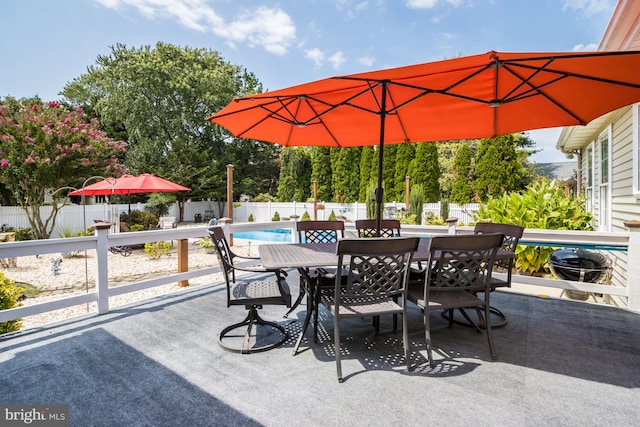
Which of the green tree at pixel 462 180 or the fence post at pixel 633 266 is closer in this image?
the fence post at pixel 633 266

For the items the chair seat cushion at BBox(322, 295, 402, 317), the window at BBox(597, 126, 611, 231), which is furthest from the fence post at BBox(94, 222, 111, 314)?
the window at BBox(597, 126, 611, 231)

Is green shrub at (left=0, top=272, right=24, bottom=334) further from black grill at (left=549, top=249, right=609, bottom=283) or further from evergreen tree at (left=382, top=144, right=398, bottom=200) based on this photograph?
evergreen tree at (left=382, top=144, right=398, bottom=200)

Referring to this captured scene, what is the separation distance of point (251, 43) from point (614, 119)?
14412 mm

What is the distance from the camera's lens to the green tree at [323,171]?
18812 millimetres

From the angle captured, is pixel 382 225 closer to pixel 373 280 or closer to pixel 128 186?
pixel 373 280

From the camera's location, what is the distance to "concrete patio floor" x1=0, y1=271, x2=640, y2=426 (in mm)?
1827

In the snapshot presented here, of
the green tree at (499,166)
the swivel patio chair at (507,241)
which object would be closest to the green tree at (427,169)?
the green tree at (499,166)

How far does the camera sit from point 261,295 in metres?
2.60

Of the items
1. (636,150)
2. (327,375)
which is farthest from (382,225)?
(636,150)

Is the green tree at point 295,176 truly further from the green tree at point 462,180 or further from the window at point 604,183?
the window at point 604,183

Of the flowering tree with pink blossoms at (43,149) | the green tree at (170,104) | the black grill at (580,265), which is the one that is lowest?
the black grill at (580,265)

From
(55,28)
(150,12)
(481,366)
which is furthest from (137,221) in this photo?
(481,366)

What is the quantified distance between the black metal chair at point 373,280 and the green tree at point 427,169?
13.6m

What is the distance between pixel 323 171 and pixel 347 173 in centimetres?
149
